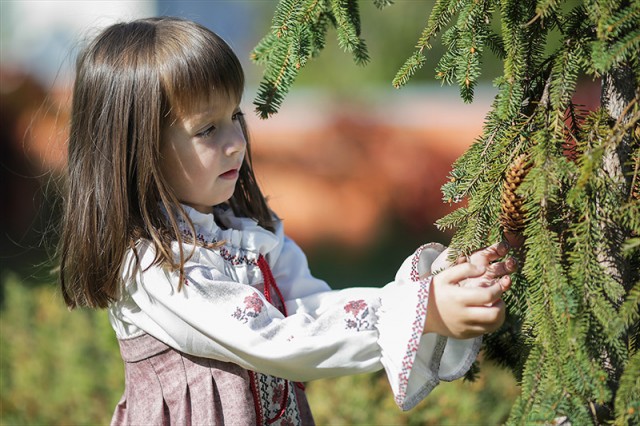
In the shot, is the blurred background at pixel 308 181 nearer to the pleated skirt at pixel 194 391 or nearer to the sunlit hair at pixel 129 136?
the sunlit hair at pixel 129 136

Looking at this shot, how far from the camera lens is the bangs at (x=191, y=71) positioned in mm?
1591

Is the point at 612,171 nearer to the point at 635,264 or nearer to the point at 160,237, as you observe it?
the point at 635,264

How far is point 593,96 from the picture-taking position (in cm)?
477

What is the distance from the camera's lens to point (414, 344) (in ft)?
4.40

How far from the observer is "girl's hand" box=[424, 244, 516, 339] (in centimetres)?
131

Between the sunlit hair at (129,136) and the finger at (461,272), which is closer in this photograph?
the finger at (461,272)

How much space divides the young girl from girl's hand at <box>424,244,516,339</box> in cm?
2

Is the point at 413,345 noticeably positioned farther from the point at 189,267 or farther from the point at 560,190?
the point at 189,267

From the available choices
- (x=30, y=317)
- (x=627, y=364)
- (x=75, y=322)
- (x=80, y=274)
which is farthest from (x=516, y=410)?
(x=30, y=317)

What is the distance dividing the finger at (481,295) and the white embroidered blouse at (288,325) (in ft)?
0.24

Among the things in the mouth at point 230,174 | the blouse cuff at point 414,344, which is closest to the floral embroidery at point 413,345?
the blouse cuff at point 414,344

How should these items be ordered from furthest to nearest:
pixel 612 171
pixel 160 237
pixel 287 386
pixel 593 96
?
pixel 593 96, pixel 287 386, pixel 160 237, pixel 612 171

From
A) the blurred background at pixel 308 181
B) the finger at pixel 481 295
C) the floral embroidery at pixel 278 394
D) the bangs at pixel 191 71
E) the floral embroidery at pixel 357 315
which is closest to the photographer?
the finger at pixel 481 295

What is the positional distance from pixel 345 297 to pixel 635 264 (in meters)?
0.62
